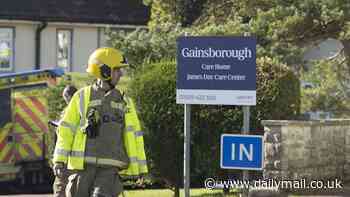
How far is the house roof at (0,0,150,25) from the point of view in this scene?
30292 millimetres

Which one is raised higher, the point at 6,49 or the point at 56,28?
the point at 56,28

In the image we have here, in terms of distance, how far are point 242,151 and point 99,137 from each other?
11.1 ft

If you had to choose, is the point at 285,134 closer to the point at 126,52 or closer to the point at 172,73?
the point at 172,73

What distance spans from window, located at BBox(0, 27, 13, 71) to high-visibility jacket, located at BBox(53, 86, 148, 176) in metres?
23.0

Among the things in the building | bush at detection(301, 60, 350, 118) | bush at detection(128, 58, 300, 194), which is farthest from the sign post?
the building

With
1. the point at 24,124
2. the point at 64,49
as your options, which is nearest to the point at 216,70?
the point at 24,124

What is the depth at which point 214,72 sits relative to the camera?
1091 centimetres

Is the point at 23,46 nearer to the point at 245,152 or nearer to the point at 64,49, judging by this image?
the point at 64,49

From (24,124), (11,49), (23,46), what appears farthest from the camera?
(23,46)

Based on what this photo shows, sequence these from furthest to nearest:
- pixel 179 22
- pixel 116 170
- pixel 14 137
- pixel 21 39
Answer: pixel 21 39
pixel 179 22
pixel 14 137
pixel 116 170

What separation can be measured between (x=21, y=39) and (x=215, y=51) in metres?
20.4

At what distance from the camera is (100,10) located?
32.5 meters

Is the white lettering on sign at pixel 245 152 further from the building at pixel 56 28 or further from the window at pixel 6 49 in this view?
the window at pixel 6 49

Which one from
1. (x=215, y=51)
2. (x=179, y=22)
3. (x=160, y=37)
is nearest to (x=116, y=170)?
(x=215, y=51)
